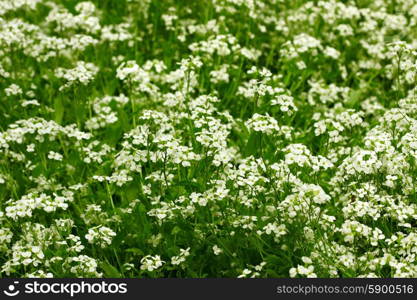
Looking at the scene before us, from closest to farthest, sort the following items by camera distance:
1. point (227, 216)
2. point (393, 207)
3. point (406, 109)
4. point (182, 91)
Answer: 1. point (393, 207)
2. point (227, 216)
3. point (406, 109)
4. point (182, 91)

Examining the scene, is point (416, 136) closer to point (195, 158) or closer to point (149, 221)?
point (195, 158)

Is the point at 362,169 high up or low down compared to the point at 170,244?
up

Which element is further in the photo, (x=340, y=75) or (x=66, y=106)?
(x=340, y=75)

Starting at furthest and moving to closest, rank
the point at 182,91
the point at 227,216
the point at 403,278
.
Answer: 1. the point at 182,91
2. the point at 227,216
3. the point at 403,278

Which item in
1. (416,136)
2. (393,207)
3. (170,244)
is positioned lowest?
(170,244)

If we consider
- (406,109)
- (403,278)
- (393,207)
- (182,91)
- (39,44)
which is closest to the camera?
(403,278)

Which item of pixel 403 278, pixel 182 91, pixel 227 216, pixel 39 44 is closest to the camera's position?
pixel 403 278

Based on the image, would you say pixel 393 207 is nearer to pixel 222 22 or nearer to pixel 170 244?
pixel 170 244

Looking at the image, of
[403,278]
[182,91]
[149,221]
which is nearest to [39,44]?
[182,91]

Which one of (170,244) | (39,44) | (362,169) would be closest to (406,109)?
(362,169)
